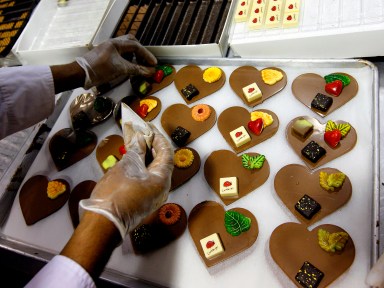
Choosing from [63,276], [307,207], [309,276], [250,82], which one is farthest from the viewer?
[250,82]

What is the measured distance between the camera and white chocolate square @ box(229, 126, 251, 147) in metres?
1.81

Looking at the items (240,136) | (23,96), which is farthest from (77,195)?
(240,136)

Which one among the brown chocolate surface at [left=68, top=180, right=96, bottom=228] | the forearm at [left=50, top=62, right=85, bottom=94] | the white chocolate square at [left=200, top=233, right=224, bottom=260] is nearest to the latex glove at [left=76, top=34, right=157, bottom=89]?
the forearm at [left=50, top=62, right=85, bottom=94]

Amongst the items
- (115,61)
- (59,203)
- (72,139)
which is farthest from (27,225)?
(115,61)

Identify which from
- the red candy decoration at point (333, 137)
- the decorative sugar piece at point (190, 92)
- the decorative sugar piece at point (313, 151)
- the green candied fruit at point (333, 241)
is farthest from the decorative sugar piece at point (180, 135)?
the green candied fruit at point (333, 241)

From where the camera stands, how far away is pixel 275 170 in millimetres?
1723

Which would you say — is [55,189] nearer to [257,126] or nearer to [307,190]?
[257,126]

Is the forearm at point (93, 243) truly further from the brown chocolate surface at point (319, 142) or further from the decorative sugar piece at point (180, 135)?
the brown chocolate surface at point (319, 142)

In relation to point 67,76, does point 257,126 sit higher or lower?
lower

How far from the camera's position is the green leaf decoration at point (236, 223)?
157 centimetres

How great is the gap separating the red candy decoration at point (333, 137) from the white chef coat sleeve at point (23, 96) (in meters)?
1.59

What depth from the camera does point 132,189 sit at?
4.67ft

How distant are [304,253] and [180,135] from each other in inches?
35.4

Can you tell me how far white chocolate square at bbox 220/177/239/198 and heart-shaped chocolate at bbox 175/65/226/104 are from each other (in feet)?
2.08
